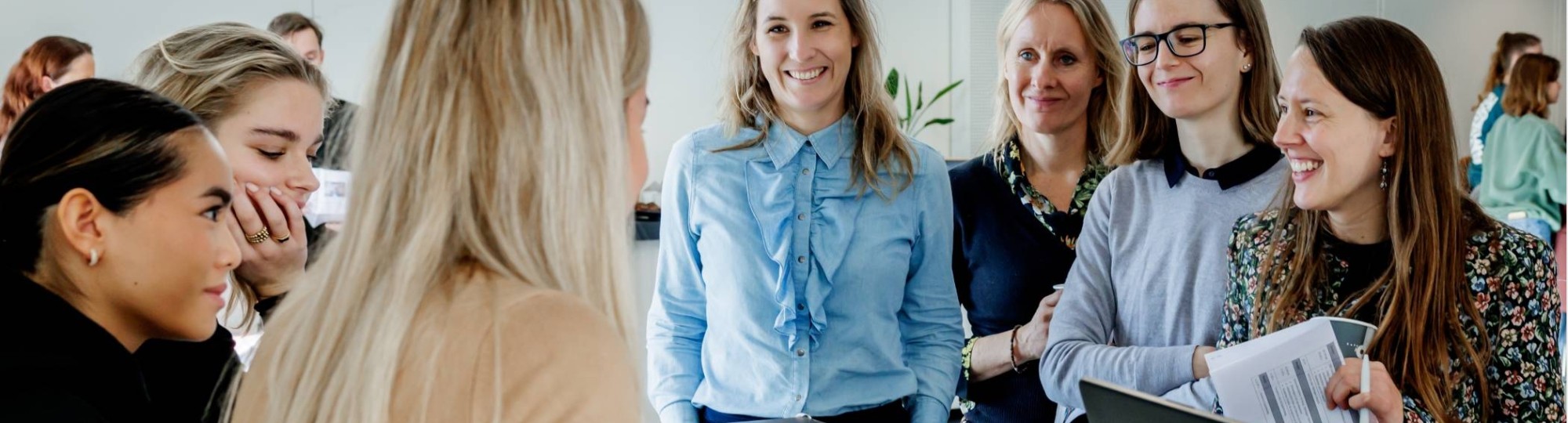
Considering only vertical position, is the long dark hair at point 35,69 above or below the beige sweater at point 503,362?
above

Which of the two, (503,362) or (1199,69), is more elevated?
(1199,69)

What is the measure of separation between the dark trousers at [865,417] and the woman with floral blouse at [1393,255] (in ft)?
1.82

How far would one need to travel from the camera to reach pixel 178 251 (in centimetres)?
111

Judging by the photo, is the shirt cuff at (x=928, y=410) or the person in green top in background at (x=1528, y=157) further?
the person in green top in background at (x=1528, y=157)

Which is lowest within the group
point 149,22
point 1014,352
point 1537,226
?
point 1537,226

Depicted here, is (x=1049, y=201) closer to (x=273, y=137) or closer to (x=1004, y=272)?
(x=1004, y=272)

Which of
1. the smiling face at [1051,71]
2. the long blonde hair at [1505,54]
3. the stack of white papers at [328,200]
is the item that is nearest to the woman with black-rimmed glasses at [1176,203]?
the smiling face at [1051,71]

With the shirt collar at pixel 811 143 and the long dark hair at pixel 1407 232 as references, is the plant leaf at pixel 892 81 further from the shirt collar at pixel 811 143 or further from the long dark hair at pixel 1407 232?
the long dark hair at pixel 1407 232

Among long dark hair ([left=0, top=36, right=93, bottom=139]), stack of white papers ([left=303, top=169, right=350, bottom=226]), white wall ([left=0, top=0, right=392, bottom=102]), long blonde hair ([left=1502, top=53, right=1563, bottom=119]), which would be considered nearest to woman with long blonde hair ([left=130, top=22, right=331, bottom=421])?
stack of white papers ([left=303, top=169, right=350, bottom=226])

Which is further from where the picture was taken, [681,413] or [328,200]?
[328,200]

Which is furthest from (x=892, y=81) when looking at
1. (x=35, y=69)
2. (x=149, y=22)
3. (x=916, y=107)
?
(x=35, y=69)

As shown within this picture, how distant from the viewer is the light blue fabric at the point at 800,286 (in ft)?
6.50

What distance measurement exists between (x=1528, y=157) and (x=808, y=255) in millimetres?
4954

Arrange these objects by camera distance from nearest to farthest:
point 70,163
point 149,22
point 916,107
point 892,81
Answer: point 70,163
point 149,22
point 892,81
point 916,107
